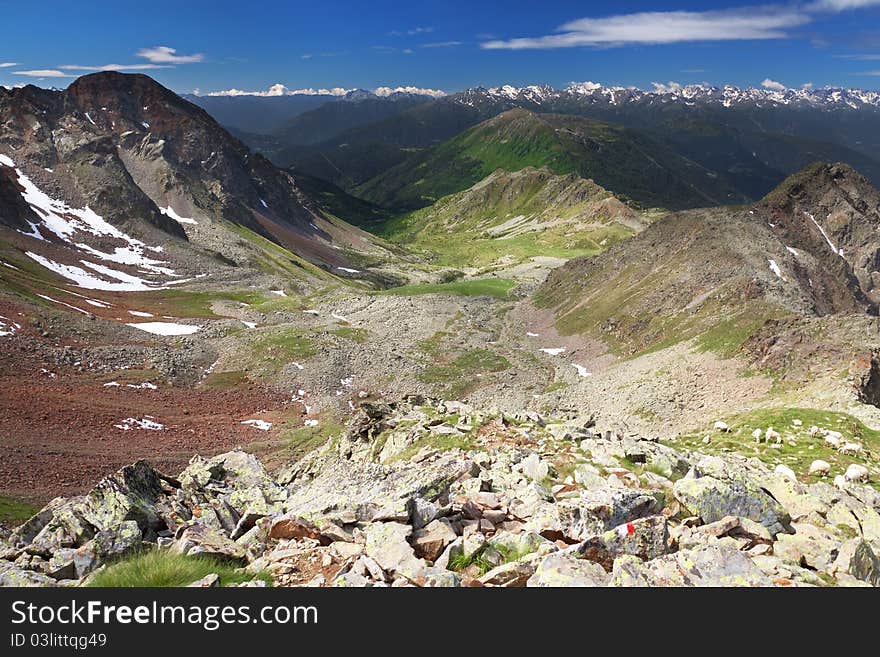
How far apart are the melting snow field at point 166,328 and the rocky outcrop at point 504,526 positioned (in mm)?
62888

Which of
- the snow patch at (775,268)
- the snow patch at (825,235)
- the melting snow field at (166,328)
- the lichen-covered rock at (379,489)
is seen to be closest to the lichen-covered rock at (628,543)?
the lichen-covered rock at (379,489)

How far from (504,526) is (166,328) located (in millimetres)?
81345

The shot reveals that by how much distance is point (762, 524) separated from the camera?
17.2 meters

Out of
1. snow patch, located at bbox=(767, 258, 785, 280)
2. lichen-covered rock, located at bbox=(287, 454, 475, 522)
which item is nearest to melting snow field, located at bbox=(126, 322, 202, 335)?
lichen-covered rock, located at bbox=(287, 454, 475, 522)

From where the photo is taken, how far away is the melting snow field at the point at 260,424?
191ft

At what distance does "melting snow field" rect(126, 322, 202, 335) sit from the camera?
81.1 m

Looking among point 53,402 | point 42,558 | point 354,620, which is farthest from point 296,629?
point 53,402

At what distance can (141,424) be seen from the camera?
51.9 m

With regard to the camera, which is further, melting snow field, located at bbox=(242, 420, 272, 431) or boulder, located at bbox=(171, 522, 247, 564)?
melting snow field, located at bbox=(242, 420, 272, 431)

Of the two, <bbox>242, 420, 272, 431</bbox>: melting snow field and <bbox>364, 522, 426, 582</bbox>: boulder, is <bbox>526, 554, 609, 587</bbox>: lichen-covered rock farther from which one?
<bbox>242, 420, 272, 431</bbox>: melting snow field

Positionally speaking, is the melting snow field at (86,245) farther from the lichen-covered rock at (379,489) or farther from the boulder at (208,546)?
the boulder at (208,546)

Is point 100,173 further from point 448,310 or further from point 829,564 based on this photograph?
point 829,564

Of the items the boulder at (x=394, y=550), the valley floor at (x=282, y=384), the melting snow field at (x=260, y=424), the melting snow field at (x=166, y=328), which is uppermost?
the boulder at (x=394, y=550)

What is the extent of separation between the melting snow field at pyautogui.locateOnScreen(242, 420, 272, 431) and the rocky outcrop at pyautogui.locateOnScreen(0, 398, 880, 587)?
3275 cm
